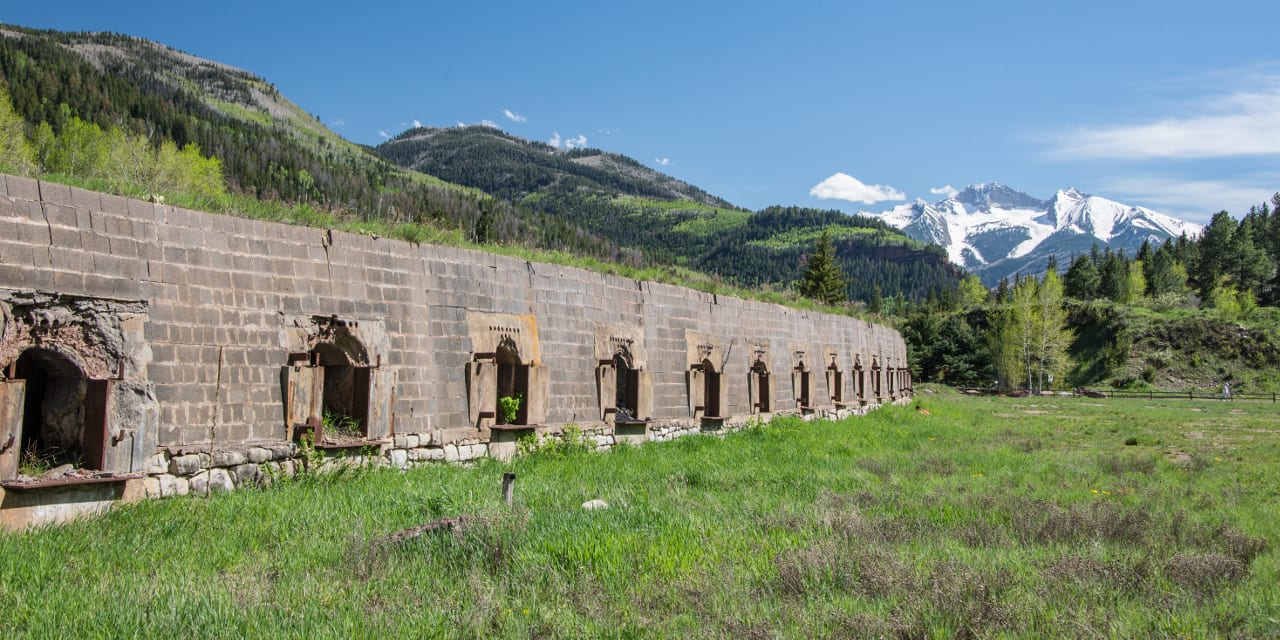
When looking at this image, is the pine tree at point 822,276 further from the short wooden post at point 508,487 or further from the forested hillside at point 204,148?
the short wooden post at point 508,487

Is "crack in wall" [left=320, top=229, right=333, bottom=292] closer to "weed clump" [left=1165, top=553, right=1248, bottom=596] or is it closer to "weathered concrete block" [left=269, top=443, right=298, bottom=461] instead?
"weathered concrete block" [left=269, top=443, right=298, bottom=461]

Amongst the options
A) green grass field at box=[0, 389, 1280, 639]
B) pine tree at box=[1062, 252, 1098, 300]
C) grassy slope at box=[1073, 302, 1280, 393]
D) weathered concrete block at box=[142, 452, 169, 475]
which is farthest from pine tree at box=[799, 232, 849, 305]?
weathered concrete block at box=[142, 452, 169, 475]

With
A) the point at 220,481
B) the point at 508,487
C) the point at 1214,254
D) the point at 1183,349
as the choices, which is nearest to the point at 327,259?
the point at 220,481

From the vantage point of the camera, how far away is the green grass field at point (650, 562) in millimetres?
4777

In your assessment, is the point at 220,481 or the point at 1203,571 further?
the point at 220,481

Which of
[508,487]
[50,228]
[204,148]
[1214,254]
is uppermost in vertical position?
[204,148]

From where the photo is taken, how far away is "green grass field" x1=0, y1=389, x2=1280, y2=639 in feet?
15.7

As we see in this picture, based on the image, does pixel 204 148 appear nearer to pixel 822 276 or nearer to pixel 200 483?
pixel 822 276

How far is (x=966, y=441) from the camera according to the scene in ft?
61.5

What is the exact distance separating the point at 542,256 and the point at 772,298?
9.95 m

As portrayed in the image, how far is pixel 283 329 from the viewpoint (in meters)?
8.86

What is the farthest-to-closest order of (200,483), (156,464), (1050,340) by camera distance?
(1050,340), (200,483), (156,464)

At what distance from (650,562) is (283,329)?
532 centimetres

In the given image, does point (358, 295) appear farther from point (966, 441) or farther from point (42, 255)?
point (966, 441)
